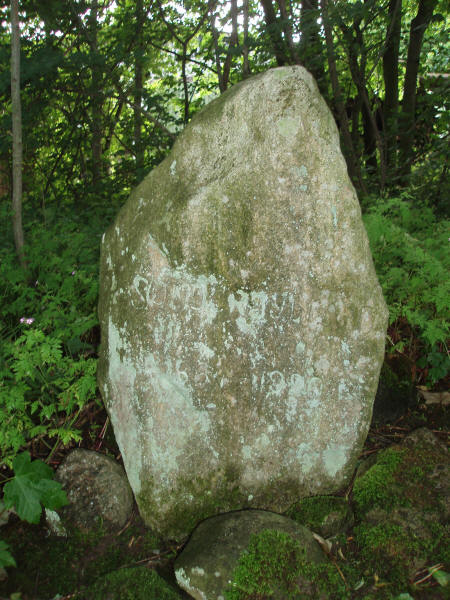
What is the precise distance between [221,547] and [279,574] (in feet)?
0.86

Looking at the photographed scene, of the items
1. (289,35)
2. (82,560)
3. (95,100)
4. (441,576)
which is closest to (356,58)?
(289,35)

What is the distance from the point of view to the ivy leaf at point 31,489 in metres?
1.98

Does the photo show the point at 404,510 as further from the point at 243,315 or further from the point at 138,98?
the point at 138,98

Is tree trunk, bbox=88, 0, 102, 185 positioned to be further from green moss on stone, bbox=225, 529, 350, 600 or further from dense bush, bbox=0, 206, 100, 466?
green moss on stone, bbox=225, 529, 350, 600

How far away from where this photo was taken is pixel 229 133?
1936 millimetres

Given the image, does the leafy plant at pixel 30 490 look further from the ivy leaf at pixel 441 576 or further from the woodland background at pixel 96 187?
the ivy leaf at pixel 441 576

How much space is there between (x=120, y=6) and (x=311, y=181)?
5000mm

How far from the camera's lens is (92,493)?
225cm

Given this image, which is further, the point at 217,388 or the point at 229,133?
the point at 217,388

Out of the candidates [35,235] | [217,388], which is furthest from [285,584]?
[35,235]

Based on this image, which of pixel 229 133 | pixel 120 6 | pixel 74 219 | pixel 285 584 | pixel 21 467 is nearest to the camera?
pixel 285 584

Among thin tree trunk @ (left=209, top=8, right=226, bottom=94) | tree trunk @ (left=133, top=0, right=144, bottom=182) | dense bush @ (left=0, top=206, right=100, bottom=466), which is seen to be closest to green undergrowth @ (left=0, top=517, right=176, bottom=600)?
dense bush @ (left=0, top=206, right=100, bottom=466)

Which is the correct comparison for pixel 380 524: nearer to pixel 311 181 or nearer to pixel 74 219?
pixel 311 181

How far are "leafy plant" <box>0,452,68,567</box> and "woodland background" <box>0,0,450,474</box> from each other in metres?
0.14
